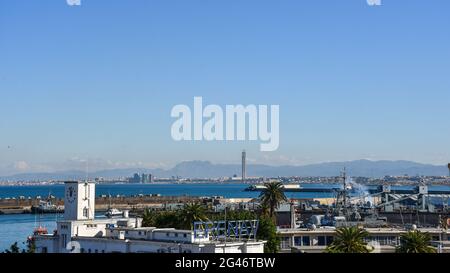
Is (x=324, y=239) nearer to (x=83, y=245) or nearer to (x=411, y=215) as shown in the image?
(x=83, y=245)

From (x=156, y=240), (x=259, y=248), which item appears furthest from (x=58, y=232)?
(x=259, y=248)

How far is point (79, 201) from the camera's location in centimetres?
3359

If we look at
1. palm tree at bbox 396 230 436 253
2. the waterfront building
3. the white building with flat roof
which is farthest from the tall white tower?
palm tree at bbox 396 230 436 253

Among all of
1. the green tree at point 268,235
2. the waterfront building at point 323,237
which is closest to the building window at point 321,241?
the waterfront building at point 323,237

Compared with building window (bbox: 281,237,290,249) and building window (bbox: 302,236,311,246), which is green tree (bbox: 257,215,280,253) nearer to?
building window (bbox: 281,237,290,249)

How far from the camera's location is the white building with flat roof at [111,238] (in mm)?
27048

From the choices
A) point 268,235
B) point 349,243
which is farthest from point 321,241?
point 349,243

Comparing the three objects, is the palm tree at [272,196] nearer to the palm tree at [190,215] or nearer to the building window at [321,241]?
the building window at [321,241]

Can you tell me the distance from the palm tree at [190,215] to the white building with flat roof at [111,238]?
4.25 m

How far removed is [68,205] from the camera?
34.0 meters

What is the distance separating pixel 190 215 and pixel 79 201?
874cm

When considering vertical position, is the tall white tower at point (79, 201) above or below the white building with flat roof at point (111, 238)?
above
